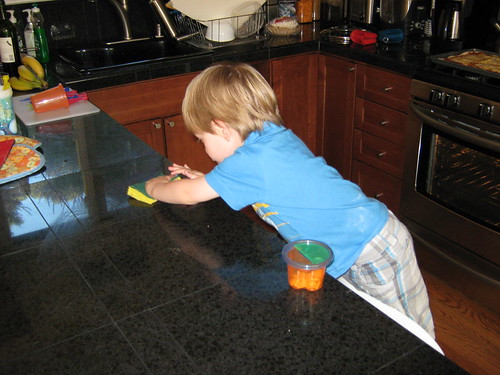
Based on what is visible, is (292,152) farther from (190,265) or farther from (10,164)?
(10,164)

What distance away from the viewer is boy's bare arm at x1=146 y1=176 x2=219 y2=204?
132 centimetres

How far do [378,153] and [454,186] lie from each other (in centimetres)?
49

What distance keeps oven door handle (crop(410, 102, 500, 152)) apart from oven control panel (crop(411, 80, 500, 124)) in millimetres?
50

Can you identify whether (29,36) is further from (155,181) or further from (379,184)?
(379,184)

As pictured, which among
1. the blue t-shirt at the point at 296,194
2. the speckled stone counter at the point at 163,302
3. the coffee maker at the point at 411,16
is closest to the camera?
the speckled stone counter at the point at 163,302

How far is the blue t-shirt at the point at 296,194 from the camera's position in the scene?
4.28ft

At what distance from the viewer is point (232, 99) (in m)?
1.34

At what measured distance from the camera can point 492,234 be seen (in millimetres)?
2256

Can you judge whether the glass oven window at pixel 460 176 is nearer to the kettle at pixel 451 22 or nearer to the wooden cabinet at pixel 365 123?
the wooden cabinet at pixel 365 123

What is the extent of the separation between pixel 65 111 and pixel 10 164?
1.50 feet

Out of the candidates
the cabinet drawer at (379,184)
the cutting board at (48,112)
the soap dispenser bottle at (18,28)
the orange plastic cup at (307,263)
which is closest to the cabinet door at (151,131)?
the cutting board at (48,112)

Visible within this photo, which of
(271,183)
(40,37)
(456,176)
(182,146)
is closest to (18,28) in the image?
(40,37)

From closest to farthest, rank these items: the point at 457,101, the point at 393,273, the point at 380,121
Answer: the point at 393,273, the point at 457,101, the point at 380,121

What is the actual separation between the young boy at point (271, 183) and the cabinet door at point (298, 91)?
5.20 feet
